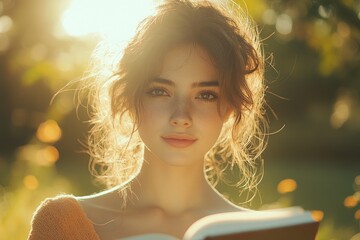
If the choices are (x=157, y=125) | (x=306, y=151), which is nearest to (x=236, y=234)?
(x=157, y=125)

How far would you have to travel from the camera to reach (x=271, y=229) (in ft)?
5.02

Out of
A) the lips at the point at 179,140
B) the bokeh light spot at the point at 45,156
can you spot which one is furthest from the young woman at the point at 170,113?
the bokeh light spot at the point at 45,156

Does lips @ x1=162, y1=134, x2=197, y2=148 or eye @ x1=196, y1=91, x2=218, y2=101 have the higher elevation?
eye @ x1=196, y1=91, x2=218, y2=101

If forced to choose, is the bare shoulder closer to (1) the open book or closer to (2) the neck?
(2) the neck

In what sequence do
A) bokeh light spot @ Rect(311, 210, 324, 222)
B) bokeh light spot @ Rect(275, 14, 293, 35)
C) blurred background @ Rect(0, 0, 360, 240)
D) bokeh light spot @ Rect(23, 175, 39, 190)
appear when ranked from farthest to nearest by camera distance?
bokeh light spot @ Rect(275, 14, 293, 35) < bokeh light spot @ Rect(23, 175, 39, 190) < blurred background @ Rect(0, 0, 360, 240) < bokeh light spot @ Rect(311, 210, 324, 222)

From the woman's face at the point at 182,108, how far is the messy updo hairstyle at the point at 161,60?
1.4 inches

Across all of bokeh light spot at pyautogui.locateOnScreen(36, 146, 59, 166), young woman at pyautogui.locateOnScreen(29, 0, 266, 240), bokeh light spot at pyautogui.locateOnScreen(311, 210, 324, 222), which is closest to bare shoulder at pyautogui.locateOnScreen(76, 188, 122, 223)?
young woman at pyautogui.locateOnScreen(29, 0, 266, 240)

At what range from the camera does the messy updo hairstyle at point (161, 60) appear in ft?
8.75

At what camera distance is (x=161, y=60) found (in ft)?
8.61

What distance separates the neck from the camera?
9.02 ft

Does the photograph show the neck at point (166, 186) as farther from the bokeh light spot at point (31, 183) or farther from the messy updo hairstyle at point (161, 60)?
the bokeh light spot at point (31, 183)

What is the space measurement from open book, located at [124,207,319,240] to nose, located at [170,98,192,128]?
918mm

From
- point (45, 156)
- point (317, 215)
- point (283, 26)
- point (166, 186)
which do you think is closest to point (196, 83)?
point (166, 186)

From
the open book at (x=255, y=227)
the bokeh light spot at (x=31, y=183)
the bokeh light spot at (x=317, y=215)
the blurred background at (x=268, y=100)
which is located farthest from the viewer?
the bokeh light spot at (x=31, y=183)
